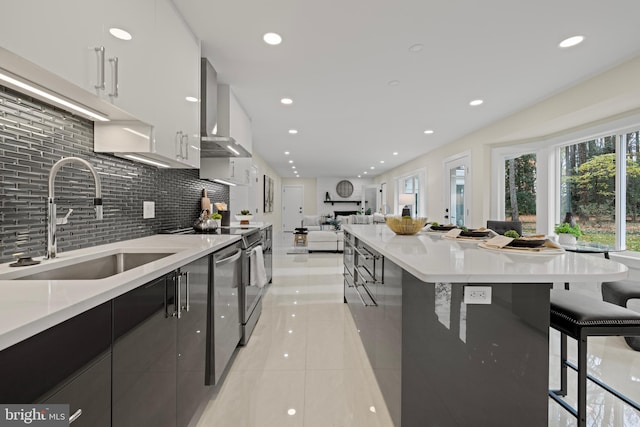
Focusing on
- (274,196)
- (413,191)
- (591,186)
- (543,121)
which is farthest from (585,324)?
(274,196)

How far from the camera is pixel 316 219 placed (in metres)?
8.94

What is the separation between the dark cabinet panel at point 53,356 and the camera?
533mm

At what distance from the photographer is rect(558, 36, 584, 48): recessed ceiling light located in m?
2.26

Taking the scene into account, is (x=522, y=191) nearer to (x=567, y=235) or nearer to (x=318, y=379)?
(x=567, y=235)

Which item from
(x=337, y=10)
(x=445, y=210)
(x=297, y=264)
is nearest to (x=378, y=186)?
(x=445, y=210)

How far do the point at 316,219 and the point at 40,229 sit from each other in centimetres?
781

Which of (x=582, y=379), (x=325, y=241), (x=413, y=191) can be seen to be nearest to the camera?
(x=582, y=379)

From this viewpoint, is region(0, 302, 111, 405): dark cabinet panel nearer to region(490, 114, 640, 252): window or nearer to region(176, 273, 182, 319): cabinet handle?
region(176, 273, 182, 319): cabinet handle

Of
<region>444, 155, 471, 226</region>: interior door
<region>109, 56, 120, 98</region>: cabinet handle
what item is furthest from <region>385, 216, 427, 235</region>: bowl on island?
<region>444, 155, 471, 226</region>: interior door

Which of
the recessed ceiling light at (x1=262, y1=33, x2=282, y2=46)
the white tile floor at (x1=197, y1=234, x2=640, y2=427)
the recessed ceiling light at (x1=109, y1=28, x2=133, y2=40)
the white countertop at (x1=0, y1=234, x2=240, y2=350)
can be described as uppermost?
the recessed ceiling light at (x1=262, y1=33, x2=282, y2=46)

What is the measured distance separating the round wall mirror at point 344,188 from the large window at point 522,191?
824cm

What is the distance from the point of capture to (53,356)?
616mm

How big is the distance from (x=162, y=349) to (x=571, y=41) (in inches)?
135

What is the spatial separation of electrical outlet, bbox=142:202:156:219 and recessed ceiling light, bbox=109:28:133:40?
3.41 ft
